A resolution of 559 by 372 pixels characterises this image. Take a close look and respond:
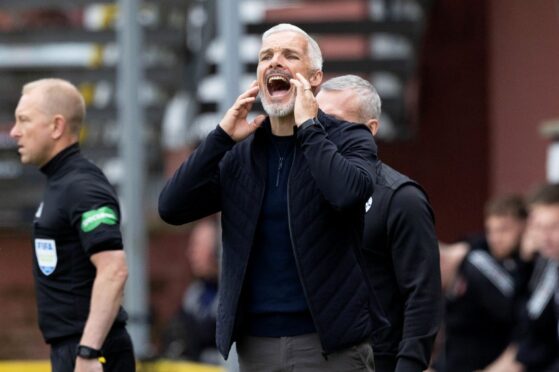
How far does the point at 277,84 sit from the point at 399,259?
1.00 meters

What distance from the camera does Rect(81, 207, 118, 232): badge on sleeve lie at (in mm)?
6500

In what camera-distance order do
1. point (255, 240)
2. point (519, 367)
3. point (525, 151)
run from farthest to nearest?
point (525, 151)
point (519, 367)
point (255, 240)

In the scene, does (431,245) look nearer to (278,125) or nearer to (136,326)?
(278,125)

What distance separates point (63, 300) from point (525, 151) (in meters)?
7.38

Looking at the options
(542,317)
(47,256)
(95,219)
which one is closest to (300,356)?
(95,219)

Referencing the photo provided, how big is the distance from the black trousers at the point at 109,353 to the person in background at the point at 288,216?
1140 millimetres

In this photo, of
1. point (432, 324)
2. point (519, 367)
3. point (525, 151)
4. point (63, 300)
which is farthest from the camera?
point (525, 151)

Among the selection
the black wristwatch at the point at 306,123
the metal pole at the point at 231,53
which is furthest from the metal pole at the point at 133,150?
the black wristwatch at the point at 306,123

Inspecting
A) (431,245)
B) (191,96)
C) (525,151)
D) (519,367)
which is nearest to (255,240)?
(431,245)

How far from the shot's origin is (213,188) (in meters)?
5.64

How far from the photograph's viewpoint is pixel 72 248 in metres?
6.57

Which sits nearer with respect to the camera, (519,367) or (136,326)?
(519,367)

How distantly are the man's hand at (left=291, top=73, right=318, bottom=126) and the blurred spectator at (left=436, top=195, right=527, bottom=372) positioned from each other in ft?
14.0

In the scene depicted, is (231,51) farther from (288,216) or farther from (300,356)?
(300,356)
